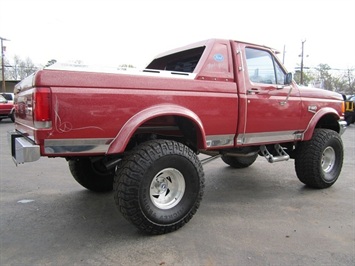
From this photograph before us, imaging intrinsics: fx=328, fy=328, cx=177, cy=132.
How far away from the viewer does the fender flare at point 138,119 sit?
3.16 m

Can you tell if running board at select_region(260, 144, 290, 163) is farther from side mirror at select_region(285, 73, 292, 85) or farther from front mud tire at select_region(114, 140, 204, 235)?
front mud tire at select_region(114, 140, 204, 235)

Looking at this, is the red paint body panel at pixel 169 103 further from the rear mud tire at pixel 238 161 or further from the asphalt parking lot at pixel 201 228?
the rear mud tire at pixel 238 161

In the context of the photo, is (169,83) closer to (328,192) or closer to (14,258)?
(14,258)

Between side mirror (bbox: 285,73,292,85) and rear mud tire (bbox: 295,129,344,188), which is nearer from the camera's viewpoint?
side mirror (bbox: 285,73,292,85)

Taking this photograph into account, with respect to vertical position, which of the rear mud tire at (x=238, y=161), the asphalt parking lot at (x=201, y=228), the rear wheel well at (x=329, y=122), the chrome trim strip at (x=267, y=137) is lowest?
the asphalt parking lot at (x=201, y=228)

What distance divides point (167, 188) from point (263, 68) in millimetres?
2199

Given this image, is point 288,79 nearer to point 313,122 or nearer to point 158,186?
point 313,122

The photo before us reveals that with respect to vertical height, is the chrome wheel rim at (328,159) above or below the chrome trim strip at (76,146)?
below

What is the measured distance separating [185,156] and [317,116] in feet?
8.76

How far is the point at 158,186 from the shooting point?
3.57m

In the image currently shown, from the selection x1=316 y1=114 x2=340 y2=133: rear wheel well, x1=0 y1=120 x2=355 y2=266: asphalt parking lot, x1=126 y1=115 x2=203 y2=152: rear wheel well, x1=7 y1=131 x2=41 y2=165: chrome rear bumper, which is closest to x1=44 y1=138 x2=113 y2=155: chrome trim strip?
x1=7 y1=131 x2=41 y2=165: chrome rear bumper

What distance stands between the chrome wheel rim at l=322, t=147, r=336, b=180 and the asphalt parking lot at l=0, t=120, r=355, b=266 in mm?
309

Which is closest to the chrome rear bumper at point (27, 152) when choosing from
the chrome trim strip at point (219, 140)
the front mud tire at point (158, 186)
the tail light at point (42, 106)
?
the tail light at point (42, 106)

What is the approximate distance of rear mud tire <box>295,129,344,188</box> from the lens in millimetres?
4980
